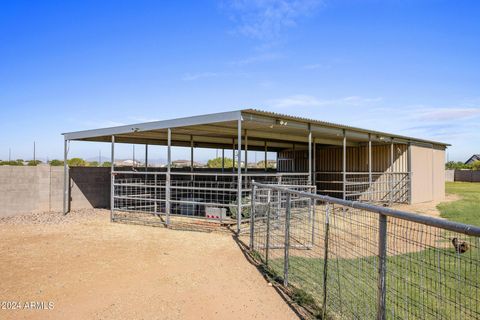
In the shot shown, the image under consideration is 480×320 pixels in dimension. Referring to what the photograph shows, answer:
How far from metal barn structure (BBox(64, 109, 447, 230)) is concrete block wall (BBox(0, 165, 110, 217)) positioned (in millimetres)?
543

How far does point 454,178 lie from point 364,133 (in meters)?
30.7

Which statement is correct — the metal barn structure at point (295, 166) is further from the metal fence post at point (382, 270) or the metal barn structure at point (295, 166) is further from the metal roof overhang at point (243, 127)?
the metal fence post at point (382, 270)

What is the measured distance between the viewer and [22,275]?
522 centimetres

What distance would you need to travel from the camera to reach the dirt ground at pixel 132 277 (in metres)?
3.98

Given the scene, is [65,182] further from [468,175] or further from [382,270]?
[468,175]

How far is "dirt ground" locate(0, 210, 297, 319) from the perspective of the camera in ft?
13.1

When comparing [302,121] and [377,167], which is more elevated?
[302,121]

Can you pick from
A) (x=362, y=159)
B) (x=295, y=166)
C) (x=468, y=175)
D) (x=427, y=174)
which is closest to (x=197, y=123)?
(x=362, y=159)

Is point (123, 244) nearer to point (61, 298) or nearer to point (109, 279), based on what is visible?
point (109, 279)

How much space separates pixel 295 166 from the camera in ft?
63.2

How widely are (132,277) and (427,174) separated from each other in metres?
15.9

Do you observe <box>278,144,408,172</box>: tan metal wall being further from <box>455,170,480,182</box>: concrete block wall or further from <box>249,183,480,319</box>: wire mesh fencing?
<box>455,170,480,182</box>: concrete block wall

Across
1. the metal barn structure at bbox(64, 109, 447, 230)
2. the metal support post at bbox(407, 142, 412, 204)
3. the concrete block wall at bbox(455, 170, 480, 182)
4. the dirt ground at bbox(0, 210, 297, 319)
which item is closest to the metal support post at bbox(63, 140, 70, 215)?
the metal barn structure at bbox(64, 109, 447, 230)

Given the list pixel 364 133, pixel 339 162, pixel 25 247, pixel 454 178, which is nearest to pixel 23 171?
pixel 25 247
